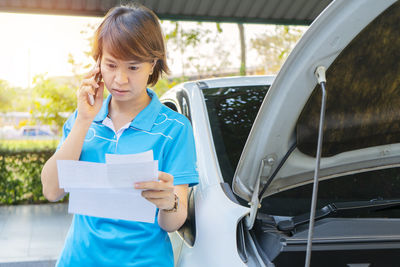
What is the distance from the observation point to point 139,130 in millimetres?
1716

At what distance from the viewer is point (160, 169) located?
5.48 feet

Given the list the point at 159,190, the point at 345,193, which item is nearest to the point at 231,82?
the point at 345,193

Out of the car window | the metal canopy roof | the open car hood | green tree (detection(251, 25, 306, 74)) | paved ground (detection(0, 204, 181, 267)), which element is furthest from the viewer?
green tree (detection(251, 25, 306, 74))

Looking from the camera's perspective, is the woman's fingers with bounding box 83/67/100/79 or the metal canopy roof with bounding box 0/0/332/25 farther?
the metal canopy roof with bounding box 0/0/332/25

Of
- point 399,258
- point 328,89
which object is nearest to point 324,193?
point 399,258

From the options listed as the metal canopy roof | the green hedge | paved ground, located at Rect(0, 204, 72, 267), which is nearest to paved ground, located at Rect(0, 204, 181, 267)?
Answer: paved ground, located at Rect(0, 204, 72, 267)

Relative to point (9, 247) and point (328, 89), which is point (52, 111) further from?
point (328, 89)

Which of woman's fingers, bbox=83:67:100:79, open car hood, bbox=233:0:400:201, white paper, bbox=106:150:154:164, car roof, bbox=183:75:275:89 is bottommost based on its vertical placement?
white paper, bbox=106:150:154:164

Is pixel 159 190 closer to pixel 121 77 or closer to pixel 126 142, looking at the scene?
pixel 126 142

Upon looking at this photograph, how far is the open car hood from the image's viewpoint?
4.38 feet

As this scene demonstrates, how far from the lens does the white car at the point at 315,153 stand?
1.38 m

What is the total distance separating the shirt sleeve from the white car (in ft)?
0.55

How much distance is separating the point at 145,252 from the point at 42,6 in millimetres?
5542

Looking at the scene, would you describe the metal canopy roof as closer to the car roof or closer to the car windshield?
the car roof
